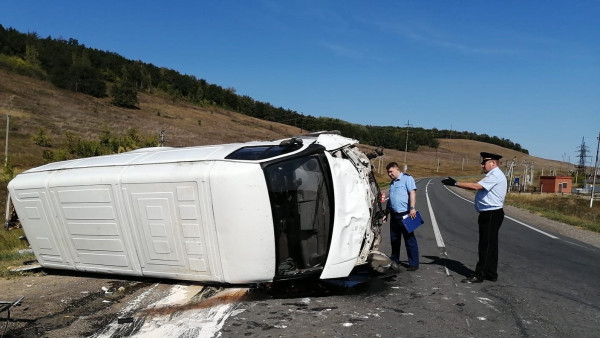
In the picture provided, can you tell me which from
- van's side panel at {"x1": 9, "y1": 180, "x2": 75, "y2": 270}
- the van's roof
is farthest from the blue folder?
van's side panel at {"x1": 9, "y1": 180, "x2": 75, "y2": 270}

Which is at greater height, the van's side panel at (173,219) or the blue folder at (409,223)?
the van's side panel at (173,219)

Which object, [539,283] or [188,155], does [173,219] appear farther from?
[539,283]

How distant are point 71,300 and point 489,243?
5.29 metres

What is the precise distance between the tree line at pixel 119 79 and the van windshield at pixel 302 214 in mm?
81280

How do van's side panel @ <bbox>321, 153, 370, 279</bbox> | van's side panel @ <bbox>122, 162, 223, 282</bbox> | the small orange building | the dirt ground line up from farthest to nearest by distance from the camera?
the small orange building, van's side panel @ <bbox>321, 153, 370, 279</bbox>, van's side panel @ <bbox>122, 162, 223, 282</bbox>, the dirt ground

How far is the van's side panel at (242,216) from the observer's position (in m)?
4.93

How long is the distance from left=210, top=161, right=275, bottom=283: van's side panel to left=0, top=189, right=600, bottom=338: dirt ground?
38.0 inches

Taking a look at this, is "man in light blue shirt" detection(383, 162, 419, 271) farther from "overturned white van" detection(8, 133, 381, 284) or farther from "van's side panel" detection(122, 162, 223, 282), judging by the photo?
"van's side panel" detection(122, 162, 223, 282)

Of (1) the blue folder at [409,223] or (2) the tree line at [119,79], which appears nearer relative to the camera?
(1) the blue folder at [409,223]

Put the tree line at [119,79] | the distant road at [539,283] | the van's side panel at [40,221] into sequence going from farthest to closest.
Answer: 1. the tree line at [119,79]
2. the van's side panel at [40,221]
3. the distant road at [539,283]

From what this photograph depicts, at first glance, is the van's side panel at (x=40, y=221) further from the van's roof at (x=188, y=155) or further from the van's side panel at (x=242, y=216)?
the van's side panel at (x=242, y=216)

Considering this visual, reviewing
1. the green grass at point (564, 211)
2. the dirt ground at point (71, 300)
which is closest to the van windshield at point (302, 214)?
the dirt ground at point (71, 300)

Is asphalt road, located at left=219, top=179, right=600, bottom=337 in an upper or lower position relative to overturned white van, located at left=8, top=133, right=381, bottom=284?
lower

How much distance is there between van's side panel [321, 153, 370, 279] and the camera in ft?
17.3
